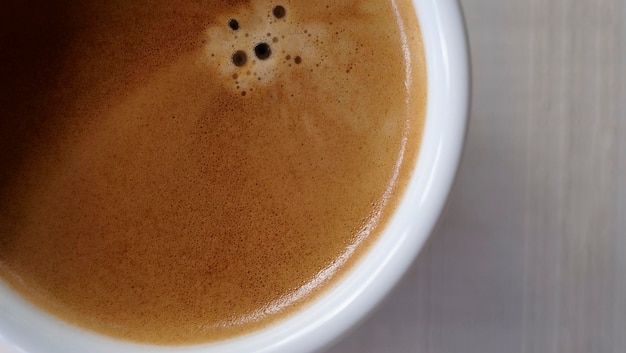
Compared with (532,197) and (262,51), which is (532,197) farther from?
(262,51)

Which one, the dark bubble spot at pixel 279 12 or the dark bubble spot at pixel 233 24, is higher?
the dark bubble spot at pixel 233 24

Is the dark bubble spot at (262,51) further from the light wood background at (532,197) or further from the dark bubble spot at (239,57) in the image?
the light wood background at (532,197)

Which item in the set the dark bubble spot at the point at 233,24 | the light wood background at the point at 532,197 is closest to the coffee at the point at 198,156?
the dark bubble spot at the point at 233,24

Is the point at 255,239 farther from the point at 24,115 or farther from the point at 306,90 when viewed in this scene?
the point at 24,115

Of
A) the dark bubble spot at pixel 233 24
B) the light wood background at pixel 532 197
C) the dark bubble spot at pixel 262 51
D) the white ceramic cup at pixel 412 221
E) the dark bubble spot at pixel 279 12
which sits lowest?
the light wood background at pixel 532 197

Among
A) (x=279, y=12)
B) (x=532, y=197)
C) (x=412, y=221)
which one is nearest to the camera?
(x=412, y=221)

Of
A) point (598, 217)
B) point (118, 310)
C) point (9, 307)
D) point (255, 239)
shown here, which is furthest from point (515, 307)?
point (9, 307)

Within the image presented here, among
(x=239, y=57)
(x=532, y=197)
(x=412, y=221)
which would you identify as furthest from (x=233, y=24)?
(x=532, y=197)
